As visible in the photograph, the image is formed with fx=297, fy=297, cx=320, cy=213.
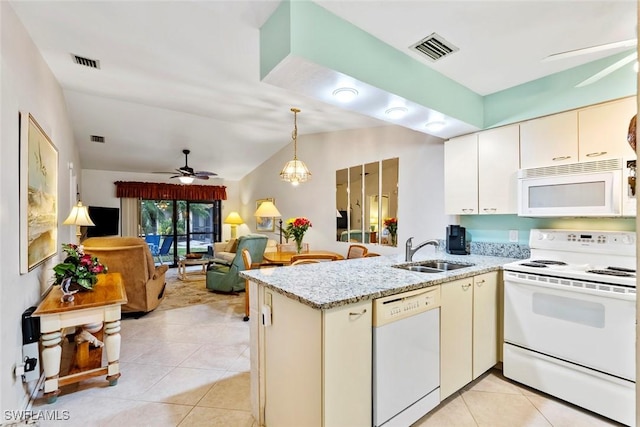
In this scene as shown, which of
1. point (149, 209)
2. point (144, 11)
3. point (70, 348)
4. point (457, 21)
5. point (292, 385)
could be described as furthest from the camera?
point (149, 209)

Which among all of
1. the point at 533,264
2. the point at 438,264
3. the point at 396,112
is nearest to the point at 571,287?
the point at 533,264

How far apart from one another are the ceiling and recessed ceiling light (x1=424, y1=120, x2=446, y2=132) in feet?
1.24

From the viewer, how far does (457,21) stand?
1.87m

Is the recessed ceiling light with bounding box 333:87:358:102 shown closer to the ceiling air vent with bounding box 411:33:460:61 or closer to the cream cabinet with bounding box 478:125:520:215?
the ceiling air vent with bounding box 411:33:460:61

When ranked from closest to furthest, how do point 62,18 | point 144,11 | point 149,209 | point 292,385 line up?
1. point 292,385
2. point 144,11
3. point 62,18
4. point 149,209

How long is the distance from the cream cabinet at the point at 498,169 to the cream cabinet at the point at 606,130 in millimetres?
447

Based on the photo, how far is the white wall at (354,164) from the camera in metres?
3.50

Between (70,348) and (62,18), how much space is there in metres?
2.95

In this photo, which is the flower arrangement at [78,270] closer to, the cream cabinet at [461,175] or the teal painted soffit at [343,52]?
the teal painted soffit at [343,52]

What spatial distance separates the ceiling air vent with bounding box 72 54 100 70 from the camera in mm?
2945

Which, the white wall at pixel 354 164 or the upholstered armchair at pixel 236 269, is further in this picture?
the upholstered armchair at pixel 236 269

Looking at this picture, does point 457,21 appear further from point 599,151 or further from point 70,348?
point 70,348

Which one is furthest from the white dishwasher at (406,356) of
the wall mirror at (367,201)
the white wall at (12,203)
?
the wall mirror at (367,201)

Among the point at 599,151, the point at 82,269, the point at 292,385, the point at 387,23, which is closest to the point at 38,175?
the point at 82,269
